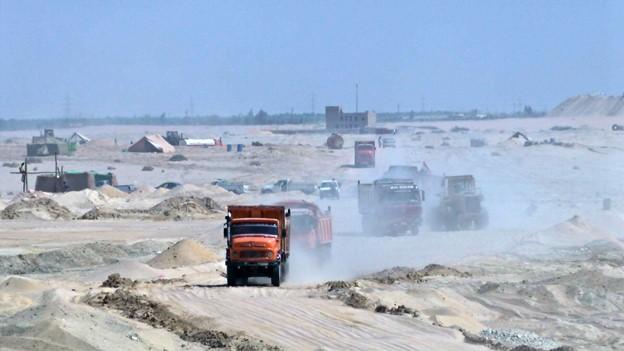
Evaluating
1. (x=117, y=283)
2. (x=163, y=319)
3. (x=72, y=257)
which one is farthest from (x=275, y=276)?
(x=72, y=257)

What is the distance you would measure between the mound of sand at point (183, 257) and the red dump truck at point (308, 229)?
3896 millimetres

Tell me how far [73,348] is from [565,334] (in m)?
10.8

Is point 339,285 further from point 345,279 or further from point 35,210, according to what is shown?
point 35,210

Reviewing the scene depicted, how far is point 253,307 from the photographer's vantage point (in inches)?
1026

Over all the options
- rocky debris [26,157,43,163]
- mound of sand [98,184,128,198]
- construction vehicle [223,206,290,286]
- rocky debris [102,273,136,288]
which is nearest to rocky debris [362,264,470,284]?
construction vehicle [223,206,290,286]

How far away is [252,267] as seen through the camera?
29250 millimetres

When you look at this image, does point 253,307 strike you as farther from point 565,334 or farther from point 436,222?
point 436,222

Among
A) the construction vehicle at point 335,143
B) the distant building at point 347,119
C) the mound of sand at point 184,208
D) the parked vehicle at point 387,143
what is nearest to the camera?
the mound of sand at point 184,208

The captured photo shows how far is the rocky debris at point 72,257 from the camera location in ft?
127

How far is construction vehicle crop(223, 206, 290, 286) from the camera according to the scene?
95.7 ft

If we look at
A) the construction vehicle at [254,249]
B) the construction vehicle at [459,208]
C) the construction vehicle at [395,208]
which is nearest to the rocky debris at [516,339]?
the construction vehicle at [254,249]

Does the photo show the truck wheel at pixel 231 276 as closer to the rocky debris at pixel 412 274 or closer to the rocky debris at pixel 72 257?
the rocky debris at pixel 412 274

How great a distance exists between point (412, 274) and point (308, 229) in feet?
11.0

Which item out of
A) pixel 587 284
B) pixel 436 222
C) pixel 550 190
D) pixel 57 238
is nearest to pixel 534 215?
pixel 436 222
